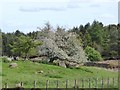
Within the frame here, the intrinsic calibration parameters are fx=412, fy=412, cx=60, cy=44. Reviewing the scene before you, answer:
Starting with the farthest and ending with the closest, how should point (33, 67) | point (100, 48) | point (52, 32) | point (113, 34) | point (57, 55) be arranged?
point (113, 34), point (100, 48), point (52, 32), point (57, 55), point (33, 67)

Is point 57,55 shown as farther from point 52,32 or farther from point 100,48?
point 100,48

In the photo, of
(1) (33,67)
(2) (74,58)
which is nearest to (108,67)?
(2) (74,58)

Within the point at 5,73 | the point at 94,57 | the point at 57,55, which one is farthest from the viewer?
the point at 94,57

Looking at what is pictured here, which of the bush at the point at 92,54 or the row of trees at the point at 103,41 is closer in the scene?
the bush at the point at 92,54

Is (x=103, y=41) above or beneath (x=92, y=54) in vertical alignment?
above

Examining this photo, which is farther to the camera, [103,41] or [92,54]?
[103,41]

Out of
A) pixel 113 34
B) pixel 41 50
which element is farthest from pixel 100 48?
pixel 41 50

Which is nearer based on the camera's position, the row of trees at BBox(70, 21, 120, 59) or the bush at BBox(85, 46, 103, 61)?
the bush at BBox(85, 46, 103, 61)

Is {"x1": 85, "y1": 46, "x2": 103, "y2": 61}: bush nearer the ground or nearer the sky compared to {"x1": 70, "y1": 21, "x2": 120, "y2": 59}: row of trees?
nearer the ground

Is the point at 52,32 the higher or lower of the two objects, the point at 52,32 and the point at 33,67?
the higher

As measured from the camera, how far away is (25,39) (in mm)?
61031

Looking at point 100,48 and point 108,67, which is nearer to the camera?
point 108,67

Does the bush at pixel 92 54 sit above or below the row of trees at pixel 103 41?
below

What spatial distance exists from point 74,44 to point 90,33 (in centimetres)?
4358
